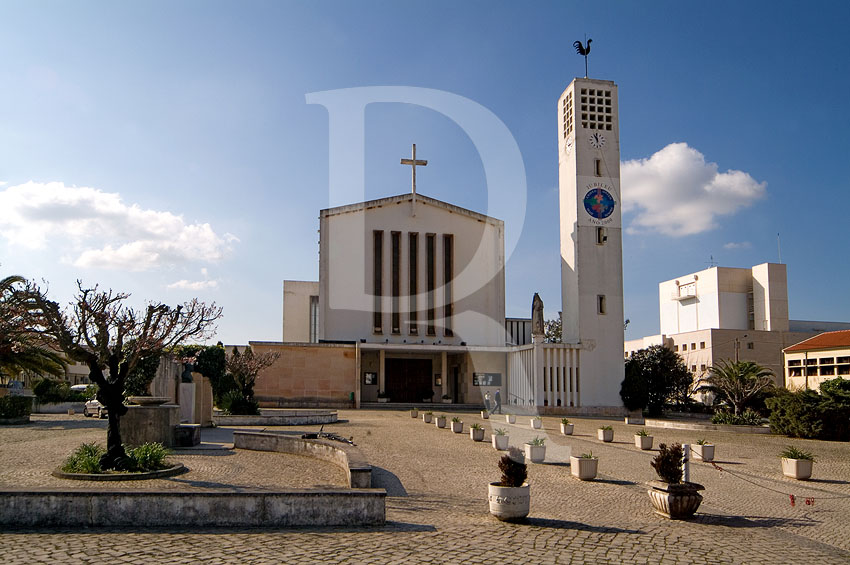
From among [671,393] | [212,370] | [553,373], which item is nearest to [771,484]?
[212,370]

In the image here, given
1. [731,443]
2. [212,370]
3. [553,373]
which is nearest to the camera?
[731,443]

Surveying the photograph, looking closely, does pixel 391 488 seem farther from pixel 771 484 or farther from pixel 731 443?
pixel 731 443

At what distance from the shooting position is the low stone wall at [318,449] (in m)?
10.0

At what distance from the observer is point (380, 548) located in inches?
275

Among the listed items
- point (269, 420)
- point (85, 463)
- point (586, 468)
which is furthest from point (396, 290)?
point (85, 463)

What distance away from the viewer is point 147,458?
36.8ft

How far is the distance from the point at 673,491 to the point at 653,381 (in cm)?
2875

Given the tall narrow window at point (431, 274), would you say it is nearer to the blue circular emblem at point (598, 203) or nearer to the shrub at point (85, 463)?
the blue circular emblem at point (598, 203)

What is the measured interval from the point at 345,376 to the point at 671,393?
17.9 m

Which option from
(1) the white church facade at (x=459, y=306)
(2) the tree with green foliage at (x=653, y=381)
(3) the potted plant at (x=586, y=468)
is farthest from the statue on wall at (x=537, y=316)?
(3) the potted plant at (x=586, y=468)

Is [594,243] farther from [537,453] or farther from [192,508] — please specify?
[192,508]

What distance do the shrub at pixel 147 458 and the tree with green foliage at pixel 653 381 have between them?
2865 centimetres

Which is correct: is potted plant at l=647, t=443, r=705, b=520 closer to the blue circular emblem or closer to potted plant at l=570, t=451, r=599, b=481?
potted plant at l=570, t=451, r=599, b=481

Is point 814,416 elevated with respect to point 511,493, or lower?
lower
